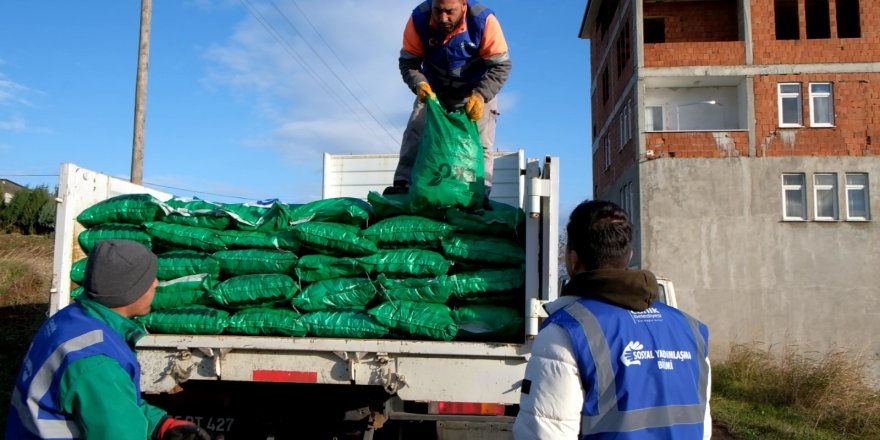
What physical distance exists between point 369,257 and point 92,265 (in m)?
1.90

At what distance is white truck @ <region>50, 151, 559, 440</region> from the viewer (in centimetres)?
335

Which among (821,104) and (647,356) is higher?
(821,104)

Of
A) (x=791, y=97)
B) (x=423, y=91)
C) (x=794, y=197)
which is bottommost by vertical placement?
(x=423, y=91)

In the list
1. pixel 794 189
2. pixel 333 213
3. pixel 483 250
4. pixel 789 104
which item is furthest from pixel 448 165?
pixel 789 104

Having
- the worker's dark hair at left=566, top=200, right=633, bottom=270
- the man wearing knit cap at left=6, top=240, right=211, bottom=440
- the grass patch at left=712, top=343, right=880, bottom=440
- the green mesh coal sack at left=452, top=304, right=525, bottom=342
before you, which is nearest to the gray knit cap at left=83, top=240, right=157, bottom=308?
the man wearing knit cap at left=6, top=240, right=211, bottom=440

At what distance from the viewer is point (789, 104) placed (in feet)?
64.6

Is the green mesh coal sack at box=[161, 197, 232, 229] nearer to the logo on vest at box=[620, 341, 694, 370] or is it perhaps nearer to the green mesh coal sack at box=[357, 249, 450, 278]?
the green mesh coal sack at box=[357, 249, 450, 278]

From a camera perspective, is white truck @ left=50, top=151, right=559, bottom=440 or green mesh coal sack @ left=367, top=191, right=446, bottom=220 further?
green mesh coal sack @ left=367, top=191, right=446, bottom=220

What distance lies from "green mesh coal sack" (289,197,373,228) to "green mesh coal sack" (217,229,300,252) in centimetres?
11

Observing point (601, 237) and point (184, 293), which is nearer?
point (601, 237)

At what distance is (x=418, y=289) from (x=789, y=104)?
19.2 m

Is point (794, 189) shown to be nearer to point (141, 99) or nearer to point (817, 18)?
point (817, 18)

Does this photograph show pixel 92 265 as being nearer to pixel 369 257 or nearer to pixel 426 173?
pixel 369 257

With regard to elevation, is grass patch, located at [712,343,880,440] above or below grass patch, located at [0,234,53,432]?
below
